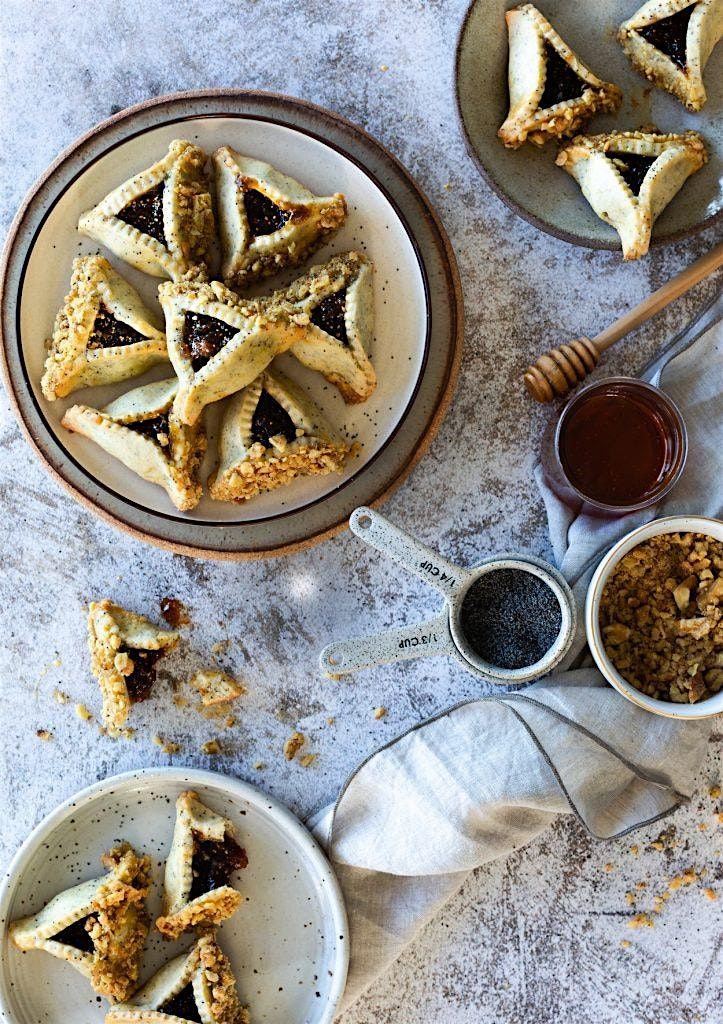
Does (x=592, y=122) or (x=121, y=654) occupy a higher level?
(x=592, y=122)

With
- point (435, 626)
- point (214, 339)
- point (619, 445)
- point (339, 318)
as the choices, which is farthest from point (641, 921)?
point (214, 339)

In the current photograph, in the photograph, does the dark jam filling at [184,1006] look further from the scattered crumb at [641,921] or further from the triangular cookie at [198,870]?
the scattered crumb at [641,921]

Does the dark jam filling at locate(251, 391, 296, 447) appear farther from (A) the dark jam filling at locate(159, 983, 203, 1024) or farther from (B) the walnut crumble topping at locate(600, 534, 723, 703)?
(A) the dark jam filling at locate(159, 983, 203, 1024)

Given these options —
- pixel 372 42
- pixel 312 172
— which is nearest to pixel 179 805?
pixel 312 172

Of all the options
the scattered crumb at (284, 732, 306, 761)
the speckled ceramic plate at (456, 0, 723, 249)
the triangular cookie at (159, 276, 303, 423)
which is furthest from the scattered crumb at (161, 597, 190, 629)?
the speckled ceramic plate at (456, 0, 723, 249)

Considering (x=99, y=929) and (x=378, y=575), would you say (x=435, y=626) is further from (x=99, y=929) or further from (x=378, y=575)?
(x=99, y=929)

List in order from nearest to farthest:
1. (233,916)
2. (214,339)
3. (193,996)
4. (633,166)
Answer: (214,339) → (633,166) → (193,996) → (233,916)

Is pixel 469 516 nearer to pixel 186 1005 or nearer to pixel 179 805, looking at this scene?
pixel 179 805
